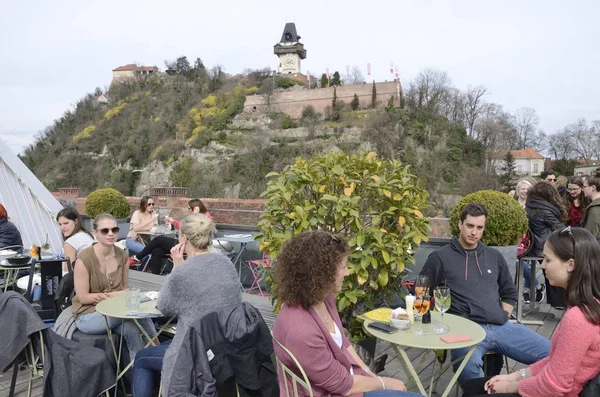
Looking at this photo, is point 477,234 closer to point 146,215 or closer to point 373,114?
point 146,215

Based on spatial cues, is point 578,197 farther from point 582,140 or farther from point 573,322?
point 582,140

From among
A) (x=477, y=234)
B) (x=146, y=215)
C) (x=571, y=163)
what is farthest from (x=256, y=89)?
(x=477, y=234)

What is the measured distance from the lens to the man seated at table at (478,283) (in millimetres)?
3016

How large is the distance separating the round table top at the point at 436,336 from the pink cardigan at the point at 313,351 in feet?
1.44

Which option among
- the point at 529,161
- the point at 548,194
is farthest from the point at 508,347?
the point at 529,161

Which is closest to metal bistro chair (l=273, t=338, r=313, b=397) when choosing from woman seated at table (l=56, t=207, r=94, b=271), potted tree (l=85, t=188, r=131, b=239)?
woman seated at table (l=56, t=207, r=94, b=271)

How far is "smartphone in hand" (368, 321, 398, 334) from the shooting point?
2623 mm

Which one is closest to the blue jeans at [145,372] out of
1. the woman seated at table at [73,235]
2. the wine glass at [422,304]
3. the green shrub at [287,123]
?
the wine glass at [422,304]

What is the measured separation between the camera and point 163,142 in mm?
56344

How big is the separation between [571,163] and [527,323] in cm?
4096

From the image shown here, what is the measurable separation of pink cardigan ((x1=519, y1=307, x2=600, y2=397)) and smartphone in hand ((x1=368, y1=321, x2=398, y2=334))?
80 cm

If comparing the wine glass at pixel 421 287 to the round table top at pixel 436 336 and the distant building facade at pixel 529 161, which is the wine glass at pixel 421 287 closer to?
the round table top at pixel 436 336

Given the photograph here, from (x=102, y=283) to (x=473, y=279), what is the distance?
2593 millimetres

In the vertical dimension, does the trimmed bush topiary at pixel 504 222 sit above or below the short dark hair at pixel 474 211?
below
